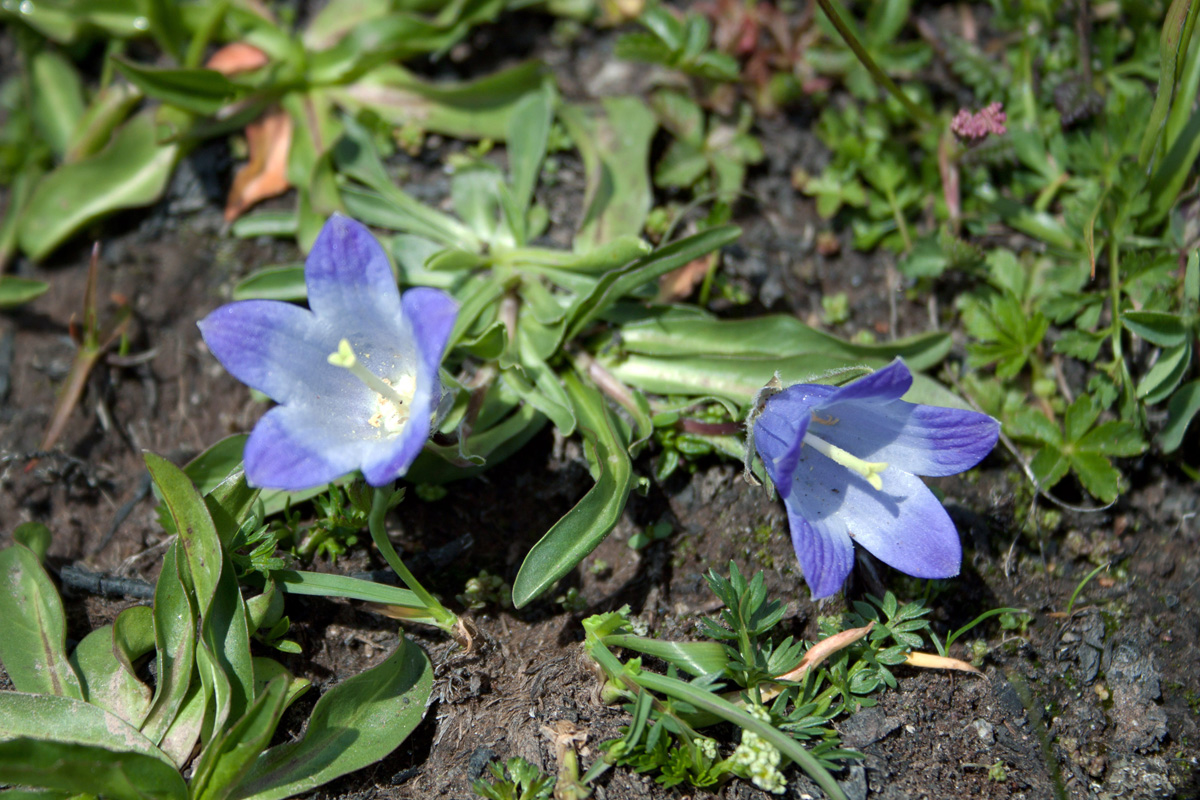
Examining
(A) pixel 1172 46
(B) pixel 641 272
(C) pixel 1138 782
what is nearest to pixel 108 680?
(B) pixel 641 272

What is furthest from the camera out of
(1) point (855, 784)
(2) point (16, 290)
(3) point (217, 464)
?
(2) point (16, 290)

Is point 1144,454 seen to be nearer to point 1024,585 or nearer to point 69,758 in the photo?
point 1024,585

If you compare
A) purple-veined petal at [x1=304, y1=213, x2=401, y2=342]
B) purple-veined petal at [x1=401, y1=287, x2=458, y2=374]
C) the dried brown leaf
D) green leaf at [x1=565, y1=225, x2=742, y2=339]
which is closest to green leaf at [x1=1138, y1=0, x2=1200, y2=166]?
green leaf at [x1=565, y1=225, x2=742, y2=339]

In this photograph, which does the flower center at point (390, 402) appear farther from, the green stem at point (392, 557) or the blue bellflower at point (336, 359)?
the green stem at point (392, 557)

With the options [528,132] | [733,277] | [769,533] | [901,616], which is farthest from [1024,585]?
[528,132]

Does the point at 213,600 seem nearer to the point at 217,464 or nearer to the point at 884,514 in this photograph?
the point at 217,464
